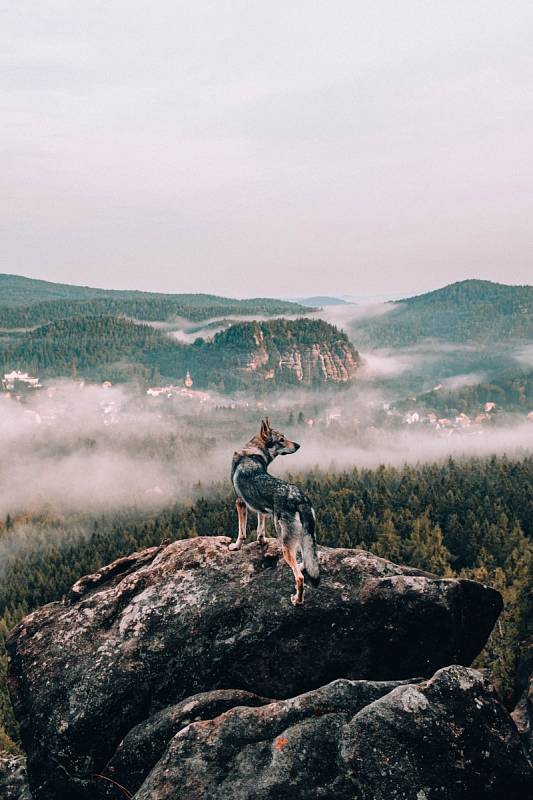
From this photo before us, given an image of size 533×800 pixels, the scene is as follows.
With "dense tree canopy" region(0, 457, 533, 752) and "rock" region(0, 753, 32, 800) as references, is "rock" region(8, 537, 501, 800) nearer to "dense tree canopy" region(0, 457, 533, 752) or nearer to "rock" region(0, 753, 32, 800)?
"rock" region(0, 753, 32, 800)

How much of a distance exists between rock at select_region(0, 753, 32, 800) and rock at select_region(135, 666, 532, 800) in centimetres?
714

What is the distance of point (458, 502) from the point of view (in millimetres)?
134750

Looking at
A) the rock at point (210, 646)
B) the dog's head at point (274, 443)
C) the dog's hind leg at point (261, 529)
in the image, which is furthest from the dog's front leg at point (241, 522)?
the dog's head at point (274, 443)

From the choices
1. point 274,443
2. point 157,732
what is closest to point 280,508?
point 274,443

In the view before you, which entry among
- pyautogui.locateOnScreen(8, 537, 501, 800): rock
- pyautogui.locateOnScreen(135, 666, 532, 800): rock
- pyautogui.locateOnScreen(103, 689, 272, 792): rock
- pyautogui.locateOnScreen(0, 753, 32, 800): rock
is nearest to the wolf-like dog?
pyautogui.locateOnScreen(8, 537, 501, 800): rock

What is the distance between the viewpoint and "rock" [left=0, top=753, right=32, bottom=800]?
52.2 ft

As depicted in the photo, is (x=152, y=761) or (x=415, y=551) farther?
(x=415, y=551)

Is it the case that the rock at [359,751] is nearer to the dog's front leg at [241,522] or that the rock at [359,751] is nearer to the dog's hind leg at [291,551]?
the dog's hind leg at [291,551]

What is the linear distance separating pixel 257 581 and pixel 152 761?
535cm

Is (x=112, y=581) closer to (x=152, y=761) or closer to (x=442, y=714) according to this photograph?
(x=152, y=761)

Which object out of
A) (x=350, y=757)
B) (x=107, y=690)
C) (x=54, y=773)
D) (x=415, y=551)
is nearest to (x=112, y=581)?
(x=107, y=690)

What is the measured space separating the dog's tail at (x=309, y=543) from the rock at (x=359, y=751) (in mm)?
3465

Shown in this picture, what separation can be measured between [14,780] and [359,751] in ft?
37.8

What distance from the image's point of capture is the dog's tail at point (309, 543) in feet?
49.9
